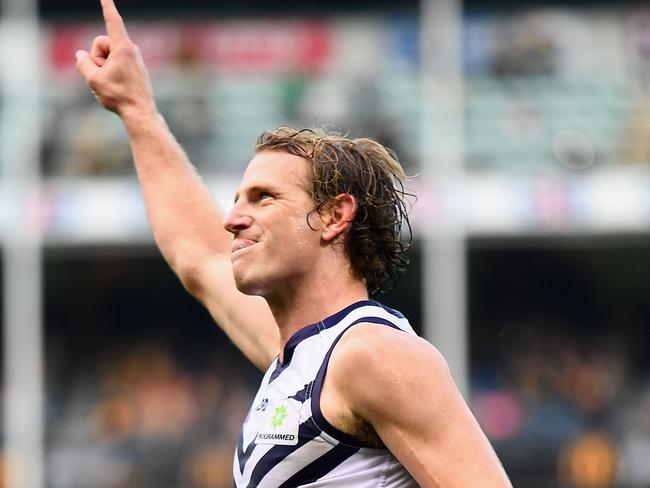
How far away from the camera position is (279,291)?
12.2 feet

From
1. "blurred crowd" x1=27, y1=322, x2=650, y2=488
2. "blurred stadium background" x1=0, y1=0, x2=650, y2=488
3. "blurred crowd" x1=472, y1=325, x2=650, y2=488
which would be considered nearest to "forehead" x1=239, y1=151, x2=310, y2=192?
"blurred crowd" x1=27, y1=322, x2=650, y2=488

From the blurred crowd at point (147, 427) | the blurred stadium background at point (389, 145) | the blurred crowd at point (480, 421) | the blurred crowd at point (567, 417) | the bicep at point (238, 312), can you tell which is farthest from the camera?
the blurred stadium background at point (389, 145)

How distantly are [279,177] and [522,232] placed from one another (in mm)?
13399

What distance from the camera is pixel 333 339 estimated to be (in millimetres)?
3564

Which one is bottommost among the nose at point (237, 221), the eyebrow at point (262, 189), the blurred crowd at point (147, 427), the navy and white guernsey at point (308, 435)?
the blurred crowd at point (147, 427)

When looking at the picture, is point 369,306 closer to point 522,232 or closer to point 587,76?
point 522,232

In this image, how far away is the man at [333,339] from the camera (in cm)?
332

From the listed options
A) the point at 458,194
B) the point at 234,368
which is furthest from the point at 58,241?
the point at 458,194

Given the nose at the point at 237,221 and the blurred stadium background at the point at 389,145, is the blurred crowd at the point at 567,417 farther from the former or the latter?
the nose at the point at 237,221

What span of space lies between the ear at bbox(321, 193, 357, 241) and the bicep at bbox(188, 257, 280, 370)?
54 cm

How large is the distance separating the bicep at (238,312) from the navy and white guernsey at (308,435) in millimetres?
478

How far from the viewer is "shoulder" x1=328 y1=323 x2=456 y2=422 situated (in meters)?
3.30

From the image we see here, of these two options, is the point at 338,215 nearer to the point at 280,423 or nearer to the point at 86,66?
the point at 280,423

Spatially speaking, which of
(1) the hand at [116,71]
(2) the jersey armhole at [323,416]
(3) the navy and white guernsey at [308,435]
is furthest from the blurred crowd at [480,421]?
(2) the jersey armhole at [323,416]
